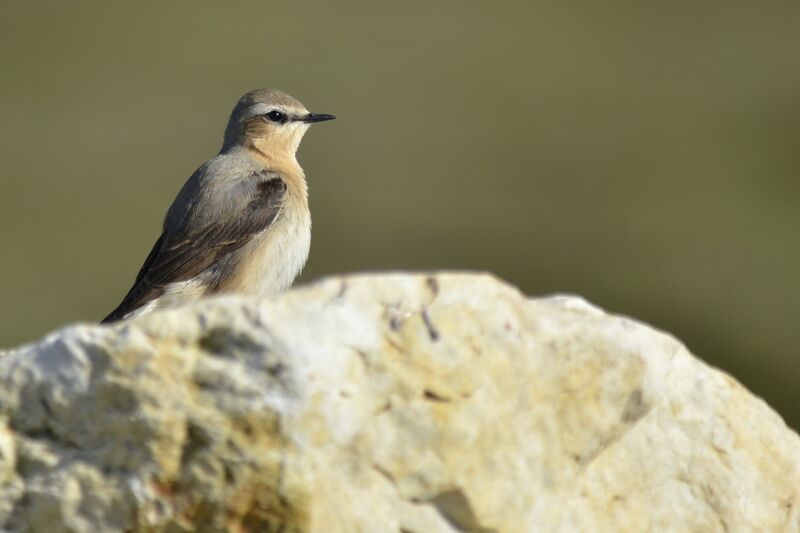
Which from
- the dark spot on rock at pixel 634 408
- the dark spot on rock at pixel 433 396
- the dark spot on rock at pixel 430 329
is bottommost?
the dark spot on rock at pixel 634 408

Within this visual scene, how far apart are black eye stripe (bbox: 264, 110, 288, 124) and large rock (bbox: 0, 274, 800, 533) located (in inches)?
250

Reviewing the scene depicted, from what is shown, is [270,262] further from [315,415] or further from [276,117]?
[315,415]

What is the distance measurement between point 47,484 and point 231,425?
79cm

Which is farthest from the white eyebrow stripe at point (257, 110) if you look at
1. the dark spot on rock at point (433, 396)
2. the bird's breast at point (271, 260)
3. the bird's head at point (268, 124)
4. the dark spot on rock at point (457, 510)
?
the dark spot on rock at point (457, 510)

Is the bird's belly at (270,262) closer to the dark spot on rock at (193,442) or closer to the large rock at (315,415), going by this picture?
the large rock at (315,415)

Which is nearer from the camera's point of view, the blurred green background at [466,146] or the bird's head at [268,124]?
the bird's head at [268,124]

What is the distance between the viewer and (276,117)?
12328 mm

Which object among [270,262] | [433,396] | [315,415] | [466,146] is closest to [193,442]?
[315,415]

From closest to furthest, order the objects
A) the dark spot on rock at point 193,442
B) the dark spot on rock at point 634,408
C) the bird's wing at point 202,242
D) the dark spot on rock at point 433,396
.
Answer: the dark spot on rock at point 193,442, the dark spot on rock at point 433,396, the dark spot on rock at point 634,408, the bird's wing at point 202,242

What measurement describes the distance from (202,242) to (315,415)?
5513 millimetres

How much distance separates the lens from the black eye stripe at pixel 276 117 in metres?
12.3

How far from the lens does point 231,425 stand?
551 centimetres

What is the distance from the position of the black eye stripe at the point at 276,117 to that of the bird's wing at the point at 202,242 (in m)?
1.31

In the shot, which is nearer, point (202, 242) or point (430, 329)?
point (430, 329)
